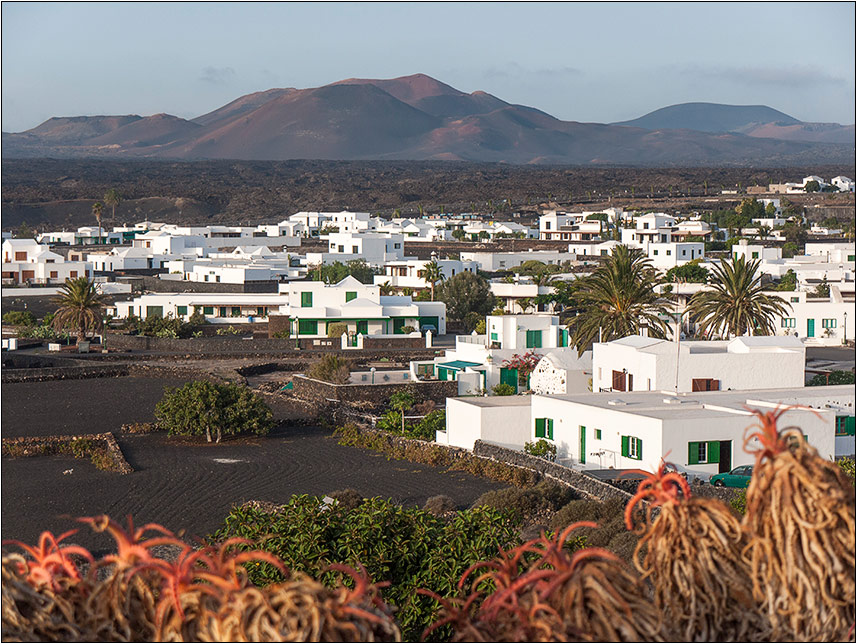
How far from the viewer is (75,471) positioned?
23.8m

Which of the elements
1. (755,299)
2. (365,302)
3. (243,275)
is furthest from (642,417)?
(243,275)

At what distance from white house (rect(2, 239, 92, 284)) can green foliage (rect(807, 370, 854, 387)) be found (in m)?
43.9

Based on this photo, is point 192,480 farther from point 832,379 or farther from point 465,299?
point 465,299

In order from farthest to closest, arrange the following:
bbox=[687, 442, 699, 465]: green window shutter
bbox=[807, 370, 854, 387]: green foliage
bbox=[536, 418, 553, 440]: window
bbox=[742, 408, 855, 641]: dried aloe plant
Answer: bbox=[807, 370, 854, 387]: green foliage, bbox=[536, 418, 553, 440]: window, bbox=[687, 442, 699, 465]: green window shutter, bbox=[742, 408, 855, 641]: dried aloe plant

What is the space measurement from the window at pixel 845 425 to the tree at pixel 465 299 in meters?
29.1

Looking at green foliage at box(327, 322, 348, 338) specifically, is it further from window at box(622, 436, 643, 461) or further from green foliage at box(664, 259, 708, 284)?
window at box(622, 436, 643, 461)

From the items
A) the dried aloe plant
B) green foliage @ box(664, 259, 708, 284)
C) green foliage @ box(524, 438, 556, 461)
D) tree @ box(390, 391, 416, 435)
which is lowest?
tree @ box(390, 391, 416, 435)

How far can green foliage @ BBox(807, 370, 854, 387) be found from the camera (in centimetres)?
3012

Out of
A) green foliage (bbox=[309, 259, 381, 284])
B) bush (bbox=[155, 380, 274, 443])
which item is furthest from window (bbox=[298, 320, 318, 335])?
bush (bbox=[155, 380, 274, 443])

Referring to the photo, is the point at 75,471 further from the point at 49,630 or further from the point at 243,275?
the point at 243,275

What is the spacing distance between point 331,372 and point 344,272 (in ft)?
93.2

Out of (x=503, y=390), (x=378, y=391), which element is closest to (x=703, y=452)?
(x=503, y=390)

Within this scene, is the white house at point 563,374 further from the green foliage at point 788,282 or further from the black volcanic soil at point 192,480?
the green foliage at point 788,282

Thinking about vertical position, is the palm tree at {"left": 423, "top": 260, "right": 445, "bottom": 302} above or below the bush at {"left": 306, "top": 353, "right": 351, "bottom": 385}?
above
